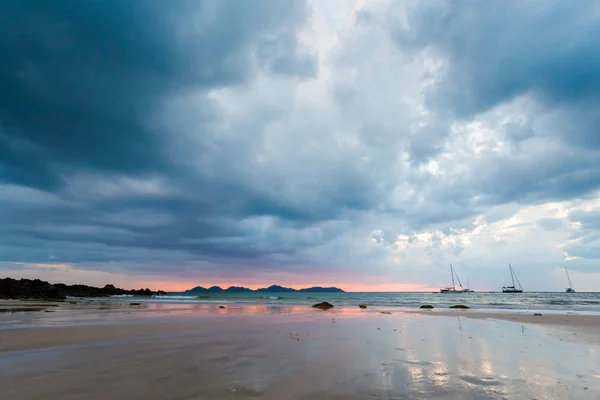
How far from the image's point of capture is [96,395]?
734 cm

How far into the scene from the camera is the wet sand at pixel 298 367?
772 centimetres

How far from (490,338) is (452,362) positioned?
24.9 feet

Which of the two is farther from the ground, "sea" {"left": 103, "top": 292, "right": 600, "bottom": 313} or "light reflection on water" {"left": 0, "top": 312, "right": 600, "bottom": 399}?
"sea" {"left": 103, "top": 292, "right": 600, "bottom": 313}

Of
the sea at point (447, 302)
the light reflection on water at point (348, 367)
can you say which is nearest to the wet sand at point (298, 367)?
the light reflection on water at point (348, 367)

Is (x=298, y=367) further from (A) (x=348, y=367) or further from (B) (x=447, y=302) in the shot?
(B) (x=447, y=302)

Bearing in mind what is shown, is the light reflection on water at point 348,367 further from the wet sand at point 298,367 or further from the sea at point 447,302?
the sea at point 447,302

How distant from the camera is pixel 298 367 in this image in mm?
10180

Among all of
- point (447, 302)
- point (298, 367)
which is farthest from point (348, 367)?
point (447, 302)

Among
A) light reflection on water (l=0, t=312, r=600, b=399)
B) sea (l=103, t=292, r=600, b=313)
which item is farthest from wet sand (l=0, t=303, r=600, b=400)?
sea (l=103, t=292, r=600, b=313)

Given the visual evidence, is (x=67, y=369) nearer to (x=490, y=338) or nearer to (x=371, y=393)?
(x=371, y=393)

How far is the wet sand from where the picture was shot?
7.72 metres

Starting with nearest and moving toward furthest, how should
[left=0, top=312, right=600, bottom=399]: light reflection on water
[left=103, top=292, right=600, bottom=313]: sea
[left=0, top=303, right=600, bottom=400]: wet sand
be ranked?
1. [left=0, top=303, right=600, bottom=400]: wet sand
2. [left=0, top=312, right=600, bottom=399]: light reflection on water
3. [left=103, top=292, right=600, bottom=313]: sea

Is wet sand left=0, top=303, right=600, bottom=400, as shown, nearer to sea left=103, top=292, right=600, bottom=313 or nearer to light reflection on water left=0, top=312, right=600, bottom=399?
light reflection on water left=0, top=312, right=600, bottom=399

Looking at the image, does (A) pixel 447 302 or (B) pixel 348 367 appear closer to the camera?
(B) pixel 348 367
